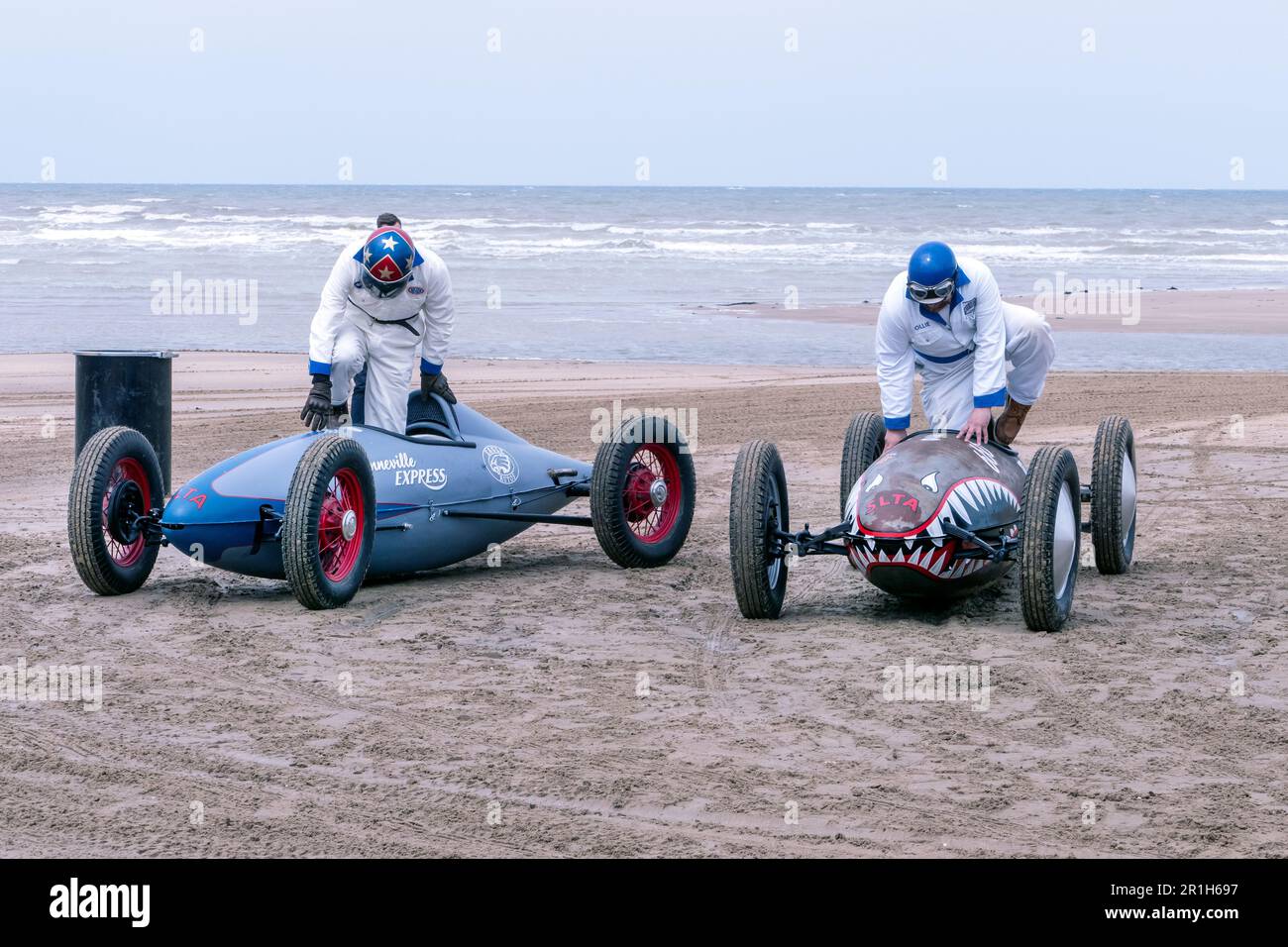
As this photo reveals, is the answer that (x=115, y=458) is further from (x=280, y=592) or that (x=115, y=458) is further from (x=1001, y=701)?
(x=1001, y=701)

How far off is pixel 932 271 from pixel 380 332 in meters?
3.42

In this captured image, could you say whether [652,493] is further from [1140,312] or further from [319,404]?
[1140,312]

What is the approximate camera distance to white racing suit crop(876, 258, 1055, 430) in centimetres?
868

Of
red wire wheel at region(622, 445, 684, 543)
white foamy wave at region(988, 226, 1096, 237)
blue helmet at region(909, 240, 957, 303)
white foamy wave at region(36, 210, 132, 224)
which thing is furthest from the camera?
white foamy wave at region(36, 210, 132, 224)

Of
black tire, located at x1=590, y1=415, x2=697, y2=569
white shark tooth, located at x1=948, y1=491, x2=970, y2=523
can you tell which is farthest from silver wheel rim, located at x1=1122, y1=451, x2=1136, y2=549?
black tire, located at x1=590, y1=415, x2=697, y2=569

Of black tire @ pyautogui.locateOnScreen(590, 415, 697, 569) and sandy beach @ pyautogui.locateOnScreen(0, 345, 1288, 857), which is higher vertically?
black tire @ pyautogui.locateOnScreen(590, 415, 697, 569)

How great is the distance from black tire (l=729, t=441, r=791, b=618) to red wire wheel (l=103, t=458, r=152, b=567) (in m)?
3.20

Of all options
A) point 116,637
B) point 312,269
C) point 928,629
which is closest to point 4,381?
point 116,637

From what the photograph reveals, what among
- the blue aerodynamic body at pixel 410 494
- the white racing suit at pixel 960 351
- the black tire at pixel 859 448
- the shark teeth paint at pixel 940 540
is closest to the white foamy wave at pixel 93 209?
the blue aerodynamic body at pixel 410 494

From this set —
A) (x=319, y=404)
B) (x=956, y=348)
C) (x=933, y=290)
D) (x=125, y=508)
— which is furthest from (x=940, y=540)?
(x=125, y=508)

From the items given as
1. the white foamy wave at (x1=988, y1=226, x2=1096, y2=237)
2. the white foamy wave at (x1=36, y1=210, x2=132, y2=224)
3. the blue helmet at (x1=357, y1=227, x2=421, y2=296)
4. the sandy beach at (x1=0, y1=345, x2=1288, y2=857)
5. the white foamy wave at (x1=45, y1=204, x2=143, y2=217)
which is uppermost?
the white foamy wave at (x1=45, y1=204, x2=143, y2=217)

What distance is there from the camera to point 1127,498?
31.0 ft

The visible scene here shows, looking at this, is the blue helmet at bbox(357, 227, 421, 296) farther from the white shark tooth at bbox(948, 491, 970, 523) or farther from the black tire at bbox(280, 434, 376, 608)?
the white shark tooth at bbox(948, 491, 970, 523)

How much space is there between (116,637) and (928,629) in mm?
3964
